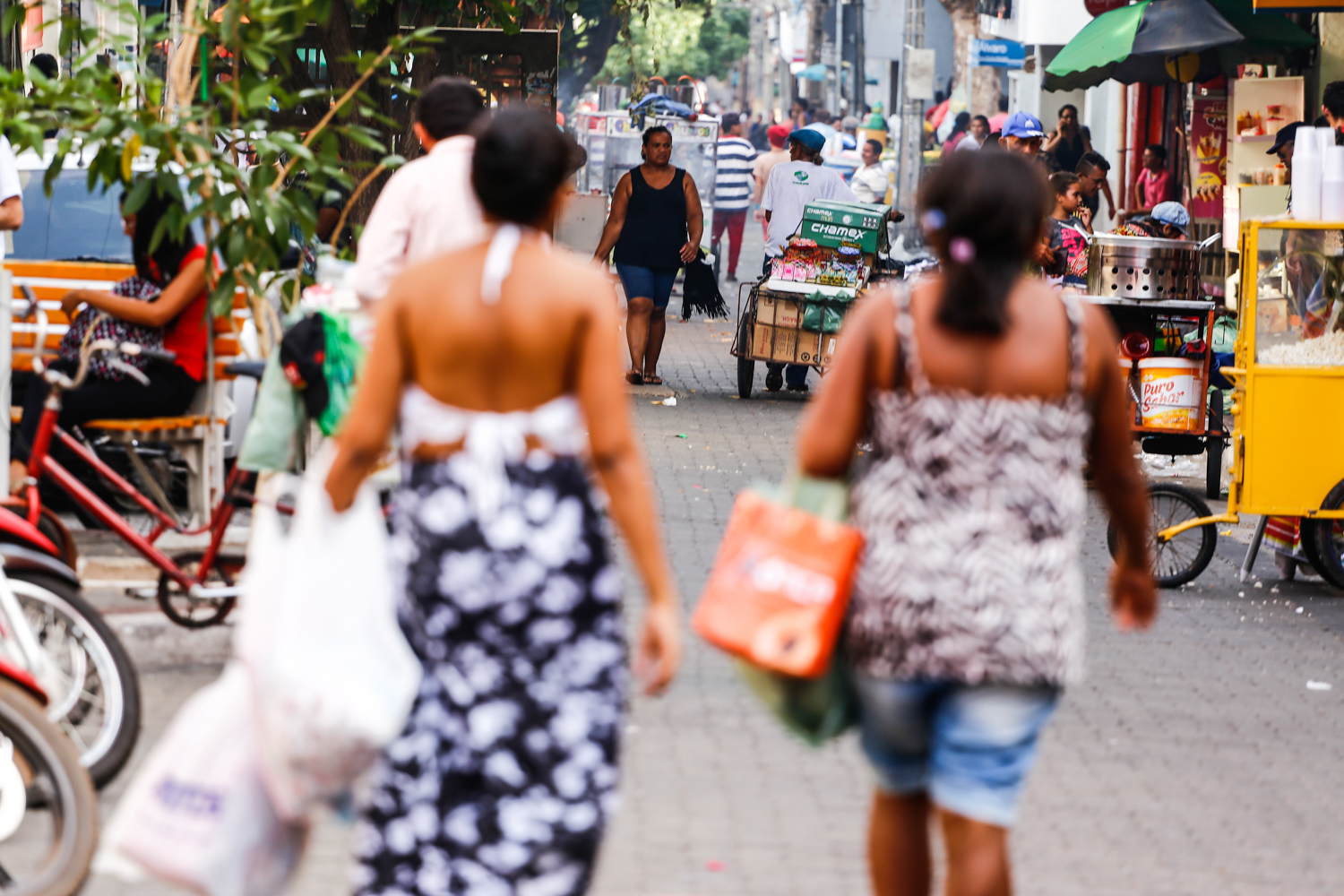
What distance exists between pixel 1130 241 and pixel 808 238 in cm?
348

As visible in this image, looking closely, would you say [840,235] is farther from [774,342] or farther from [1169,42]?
[1169,42]

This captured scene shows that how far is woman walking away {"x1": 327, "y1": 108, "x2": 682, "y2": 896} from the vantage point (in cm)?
316

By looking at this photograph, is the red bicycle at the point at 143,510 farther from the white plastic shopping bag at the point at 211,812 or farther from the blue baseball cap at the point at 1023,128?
the blue baseball cap at the point at 1023,128

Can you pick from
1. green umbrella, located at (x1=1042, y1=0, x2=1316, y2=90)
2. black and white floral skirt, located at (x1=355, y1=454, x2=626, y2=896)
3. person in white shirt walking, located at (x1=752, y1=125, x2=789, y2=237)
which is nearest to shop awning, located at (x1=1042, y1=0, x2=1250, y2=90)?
green umbrella, located at (x1=1042, y1=0, x2=1316, y2=90)

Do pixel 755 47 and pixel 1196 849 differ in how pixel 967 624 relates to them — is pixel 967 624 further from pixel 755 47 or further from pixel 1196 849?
pixel 755 47

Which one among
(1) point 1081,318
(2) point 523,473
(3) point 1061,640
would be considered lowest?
(3) point 1061,640

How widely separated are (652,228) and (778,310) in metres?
1.06

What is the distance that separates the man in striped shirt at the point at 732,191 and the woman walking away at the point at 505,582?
1951cm

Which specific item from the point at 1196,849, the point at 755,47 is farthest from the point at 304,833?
the point at 755,47

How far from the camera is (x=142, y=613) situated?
645cm

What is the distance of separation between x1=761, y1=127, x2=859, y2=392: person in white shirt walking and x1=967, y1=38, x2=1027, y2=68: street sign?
584 inches

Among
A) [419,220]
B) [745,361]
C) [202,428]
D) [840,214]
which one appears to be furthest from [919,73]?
[419,220]

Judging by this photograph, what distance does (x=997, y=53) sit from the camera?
28.9 m

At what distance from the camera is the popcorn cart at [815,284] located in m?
13.2
